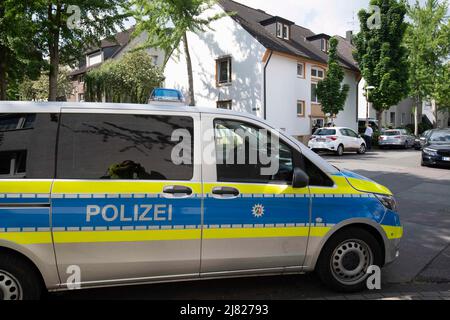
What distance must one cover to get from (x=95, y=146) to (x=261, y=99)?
2207 centimetres

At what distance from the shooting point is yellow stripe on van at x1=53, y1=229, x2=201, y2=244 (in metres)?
3.17

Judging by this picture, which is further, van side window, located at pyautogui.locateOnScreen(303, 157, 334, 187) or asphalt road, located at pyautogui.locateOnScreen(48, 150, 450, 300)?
asphalt road, located at pyautogui.locateOnScreen(48, 150, 450, 300)

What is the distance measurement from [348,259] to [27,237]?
2960mm

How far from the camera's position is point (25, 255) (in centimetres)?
312

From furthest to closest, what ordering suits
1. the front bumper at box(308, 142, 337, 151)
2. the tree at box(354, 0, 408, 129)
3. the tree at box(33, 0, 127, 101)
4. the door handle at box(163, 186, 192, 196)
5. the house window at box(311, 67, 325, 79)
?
the tree at box(354, 0, 408, 129) < the house window at box(311, 67, 325, 79) < the front bumper at box(308, 142, 337, 151) < the tree at box(33, 0, 127, 101) < the door handle at box(163, 186, 192, 196)

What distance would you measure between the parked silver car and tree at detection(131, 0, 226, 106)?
46.3ft

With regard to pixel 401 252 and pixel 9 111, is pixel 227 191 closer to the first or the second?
pixel 9 111

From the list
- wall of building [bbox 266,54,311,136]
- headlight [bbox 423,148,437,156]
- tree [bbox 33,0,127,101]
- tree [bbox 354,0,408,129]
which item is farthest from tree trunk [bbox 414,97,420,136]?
tree [bbox 33,0,127,101]

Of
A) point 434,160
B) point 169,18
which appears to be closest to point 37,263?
point 434,160

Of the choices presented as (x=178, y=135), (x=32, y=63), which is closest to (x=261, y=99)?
(x=32, y=63)

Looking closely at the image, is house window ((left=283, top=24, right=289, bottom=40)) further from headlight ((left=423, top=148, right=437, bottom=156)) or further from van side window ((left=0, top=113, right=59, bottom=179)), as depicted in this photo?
van side window ((left=0, top=113, right=59, bottom=179))

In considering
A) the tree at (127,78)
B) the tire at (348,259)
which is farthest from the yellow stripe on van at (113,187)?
the tree at (127,78)

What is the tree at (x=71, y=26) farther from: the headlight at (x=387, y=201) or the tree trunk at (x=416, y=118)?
the tree trunk at (x=416, y=118)

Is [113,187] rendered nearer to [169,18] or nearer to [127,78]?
[169,18]
